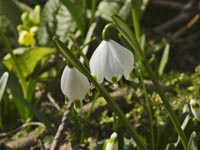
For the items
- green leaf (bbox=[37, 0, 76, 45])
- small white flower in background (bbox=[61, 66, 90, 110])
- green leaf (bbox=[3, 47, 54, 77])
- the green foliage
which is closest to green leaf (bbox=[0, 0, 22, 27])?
the green foliage

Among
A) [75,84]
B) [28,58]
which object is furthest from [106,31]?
[28,58]

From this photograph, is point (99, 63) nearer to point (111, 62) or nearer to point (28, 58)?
point (111, 62)

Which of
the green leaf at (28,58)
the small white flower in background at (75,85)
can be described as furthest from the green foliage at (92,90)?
the small white flower in background at (75,85)

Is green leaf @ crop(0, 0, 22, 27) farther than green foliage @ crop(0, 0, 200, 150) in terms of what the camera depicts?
Yes

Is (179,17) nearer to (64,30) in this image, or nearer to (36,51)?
(64,30)

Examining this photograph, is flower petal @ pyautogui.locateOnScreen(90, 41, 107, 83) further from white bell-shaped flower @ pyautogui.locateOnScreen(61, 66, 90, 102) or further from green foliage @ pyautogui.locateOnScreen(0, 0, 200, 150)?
green foliage @ pyautogui.locateOnScreen(0, 0, 200, 150)

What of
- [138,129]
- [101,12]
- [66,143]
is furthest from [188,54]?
[66,143]
